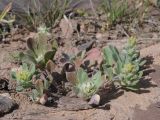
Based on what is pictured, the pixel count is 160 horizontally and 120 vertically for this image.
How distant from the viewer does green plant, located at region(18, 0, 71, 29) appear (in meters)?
3.25

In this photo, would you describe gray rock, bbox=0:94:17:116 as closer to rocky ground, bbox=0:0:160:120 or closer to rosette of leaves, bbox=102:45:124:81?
rocky ground, bbox=0:0:160:120

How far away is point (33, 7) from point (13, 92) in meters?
1.03

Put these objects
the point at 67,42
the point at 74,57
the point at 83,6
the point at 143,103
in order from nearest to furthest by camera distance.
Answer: the point at 143,103, the point at 74,57, the point at 67,42, the point at 83,6

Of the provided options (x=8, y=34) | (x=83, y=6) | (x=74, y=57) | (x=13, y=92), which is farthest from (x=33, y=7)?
(x=13, y=92)

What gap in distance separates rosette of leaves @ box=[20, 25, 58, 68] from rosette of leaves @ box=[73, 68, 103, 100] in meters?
0.29

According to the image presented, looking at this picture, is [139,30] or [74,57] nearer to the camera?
[74,57]

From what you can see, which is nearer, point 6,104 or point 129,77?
point 6,104

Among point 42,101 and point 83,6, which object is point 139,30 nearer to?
point 83,6

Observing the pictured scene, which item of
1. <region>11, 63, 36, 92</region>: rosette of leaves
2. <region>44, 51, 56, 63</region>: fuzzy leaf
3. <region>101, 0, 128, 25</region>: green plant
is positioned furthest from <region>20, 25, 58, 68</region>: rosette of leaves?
<region>101, 0, 128, 25</region>: green plant

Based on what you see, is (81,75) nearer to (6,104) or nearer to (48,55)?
(48,55)

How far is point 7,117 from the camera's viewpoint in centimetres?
227

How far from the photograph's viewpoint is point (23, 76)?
233cm

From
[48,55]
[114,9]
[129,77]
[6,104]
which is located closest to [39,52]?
[48,55]

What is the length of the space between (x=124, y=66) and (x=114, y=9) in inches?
37.8
